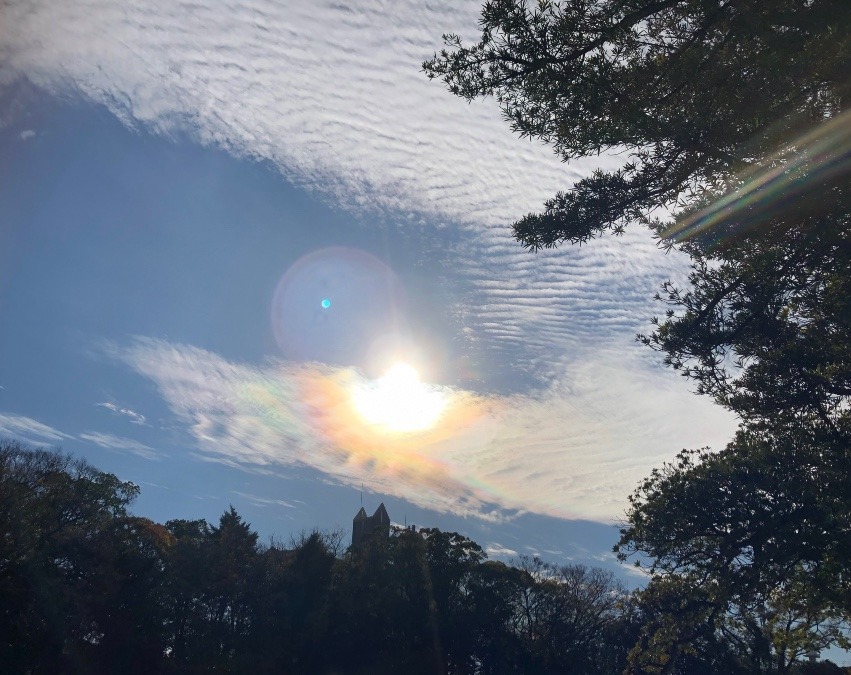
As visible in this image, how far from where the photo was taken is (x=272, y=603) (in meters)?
34.5

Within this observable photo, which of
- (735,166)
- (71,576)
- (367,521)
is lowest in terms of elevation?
(71,576)

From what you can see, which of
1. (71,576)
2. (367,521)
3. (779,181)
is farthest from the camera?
(367,521)

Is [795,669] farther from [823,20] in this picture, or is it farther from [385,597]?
[823,20]

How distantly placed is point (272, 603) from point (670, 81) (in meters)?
34.9

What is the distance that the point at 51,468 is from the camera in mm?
32812

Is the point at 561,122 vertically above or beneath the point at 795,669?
above

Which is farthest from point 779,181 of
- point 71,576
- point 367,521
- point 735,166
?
point 367,521

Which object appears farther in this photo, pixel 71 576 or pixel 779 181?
pixel 71 576

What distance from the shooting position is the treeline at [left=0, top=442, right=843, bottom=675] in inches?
1041

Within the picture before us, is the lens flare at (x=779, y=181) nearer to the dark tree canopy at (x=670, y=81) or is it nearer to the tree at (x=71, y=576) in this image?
the dark tree canopy at (x=670, y=81)

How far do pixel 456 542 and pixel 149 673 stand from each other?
59.3ft

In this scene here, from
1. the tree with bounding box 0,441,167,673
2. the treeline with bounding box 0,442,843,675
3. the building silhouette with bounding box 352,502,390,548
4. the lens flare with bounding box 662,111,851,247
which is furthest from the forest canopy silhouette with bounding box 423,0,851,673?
the building silhouette with bounding box 352,502,390,548

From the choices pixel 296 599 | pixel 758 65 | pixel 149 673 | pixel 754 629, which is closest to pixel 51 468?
pixel 149 673

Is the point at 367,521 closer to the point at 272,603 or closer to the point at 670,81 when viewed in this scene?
the point at 272,603
